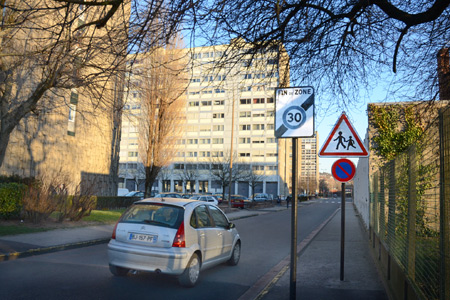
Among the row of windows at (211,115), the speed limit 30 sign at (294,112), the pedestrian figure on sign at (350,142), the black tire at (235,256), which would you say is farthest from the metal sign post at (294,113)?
the row of windows at (211,115)

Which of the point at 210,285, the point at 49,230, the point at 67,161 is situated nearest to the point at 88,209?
the point at 49,230

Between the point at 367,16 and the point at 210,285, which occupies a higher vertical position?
the point at 367,16

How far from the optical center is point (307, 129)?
5367mm

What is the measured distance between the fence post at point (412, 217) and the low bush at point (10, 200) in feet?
46.9

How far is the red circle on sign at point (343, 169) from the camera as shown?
7562 mm

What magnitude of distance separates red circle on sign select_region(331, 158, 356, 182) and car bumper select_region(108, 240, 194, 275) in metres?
3.13

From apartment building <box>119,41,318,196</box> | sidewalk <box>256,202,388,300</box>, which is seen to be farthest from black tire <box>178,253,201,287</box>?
apartment building <box>119,41,318,196</box>

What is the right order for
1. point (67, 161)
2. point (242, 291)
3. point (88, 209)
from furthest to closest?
point (67, 161) → point (88, 209) → point (242, 291)

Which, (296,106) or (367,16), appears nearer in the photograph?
(296,106)

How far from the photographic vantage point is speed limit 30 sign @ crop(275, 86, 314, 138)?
541cm

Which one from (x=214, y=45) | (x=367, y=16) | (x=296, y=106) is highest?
(x=367, y=16)

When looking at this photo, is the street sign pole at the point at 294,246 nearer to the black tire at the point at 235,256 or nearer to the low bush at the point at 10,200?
the black tire at the point at 235,256

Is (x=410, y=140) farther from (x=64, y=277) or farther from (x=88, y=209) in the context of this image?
(x=88, y=209)

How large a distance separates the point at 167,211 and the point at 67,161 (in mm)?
18853
